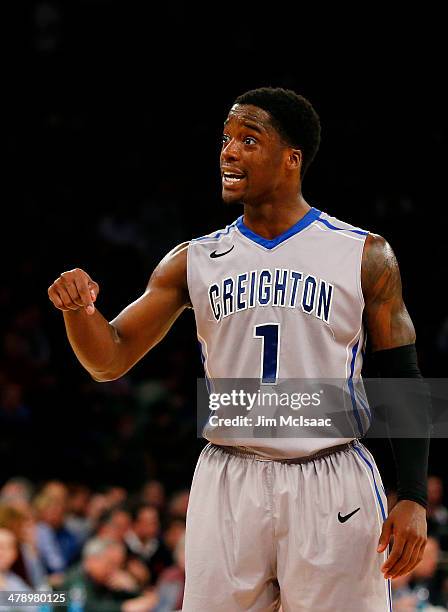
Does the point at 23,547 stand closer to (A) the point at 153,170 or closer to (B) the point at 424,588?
(B) the point at 424,588

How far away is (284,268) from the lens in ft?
9.07

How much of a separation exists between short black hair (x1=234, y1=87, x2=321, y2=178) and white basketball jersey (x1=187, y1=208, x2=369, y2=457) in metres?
0.27

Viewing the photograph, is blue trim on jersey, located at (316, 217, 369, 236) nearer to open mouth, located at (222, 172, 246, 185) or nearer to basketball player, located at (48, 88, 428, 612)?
basketball player, located at (48, 88, 428, 612)

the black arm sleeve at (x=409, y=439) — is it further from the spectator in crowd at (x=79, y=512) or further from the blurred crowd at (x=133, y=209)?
the spectator in crowd at (x=79, y=512)

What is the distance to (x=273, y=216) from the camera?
288cm

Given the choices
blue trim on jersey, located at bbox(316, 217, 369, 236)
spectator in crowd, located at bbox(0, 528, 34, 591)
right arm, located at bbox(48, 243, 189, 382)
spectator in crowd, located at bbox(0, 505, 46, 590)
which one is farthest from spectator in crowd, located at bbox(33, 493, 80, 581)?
blue trim on jersey, located at bbox(316, 217, 369, 236)

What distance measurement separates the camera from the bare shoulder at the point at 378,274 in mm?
2725

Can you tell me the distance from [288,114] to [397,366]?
31.4 inches

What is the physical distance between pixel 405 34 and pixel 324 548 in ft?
24.1

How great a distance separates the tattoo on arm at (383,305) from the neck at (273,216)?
0.86 ft

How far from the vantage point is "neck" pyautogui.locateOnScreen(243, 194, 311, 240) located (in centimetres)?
287

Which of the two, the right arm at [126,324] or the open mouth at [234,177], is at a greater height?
the open mouth at [234,177]

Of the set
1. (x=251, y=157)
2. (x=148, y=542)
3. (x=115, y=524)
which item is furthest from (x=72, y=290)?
(x=148, y=542)

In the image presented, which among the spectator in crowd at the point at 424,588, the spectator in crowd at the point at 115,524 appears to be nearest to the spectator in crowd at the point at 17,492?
the spectator in crowd at the point at 115,524
